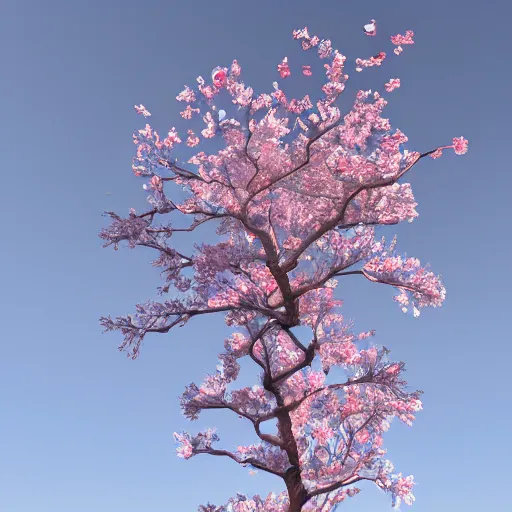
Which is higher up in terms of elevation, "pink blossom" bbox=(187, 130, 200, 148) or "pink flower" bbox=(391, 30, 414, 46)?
"pink flower" bbox=(391, 30, 414, 46)

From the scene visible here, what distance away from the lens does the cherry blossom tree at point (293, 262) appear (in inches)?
416

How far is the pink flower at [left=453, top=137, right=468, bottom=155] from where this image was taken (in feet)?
33.9

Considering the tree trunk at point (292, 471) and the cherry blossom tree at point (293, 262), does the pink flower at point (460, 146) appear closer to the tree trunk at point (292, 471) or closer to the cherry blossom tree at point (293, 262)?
the cherry blossom tree at point (293, 262)

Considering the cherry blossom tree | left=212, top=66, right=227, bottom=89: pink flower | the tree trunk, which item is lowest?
the tree trunk

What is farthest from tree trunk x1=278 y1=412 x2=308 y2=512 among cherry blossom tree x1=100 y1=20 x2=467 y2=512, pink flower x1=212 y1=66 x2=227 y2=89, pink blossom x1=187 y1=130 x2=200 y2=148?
pink flower x1=212 y1=66 x2=227 y2=89

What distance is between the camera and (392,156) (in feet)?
34.6

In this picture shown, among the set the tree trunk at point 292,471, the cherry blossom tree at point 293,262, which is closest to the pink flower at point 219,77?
the cherry blossom tree at point 293,262

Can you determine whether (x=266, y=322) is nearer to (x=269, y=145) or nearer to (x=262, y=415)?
(x=262, y=415)

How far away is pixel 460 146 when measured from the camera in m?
10.4

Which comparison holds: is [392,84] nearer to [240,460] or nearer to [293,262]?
[293,262]

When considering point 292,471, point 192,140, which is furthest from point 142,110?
point 292,471

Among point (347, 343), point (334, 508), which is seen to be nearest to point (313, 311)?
point (347, 343)

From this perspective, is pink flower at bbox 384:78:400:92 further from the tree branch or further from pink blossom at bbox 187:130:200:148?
the tree branch

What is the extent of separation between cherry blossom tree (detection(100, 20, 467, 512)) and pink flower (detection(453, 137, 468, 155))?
0.12ft
